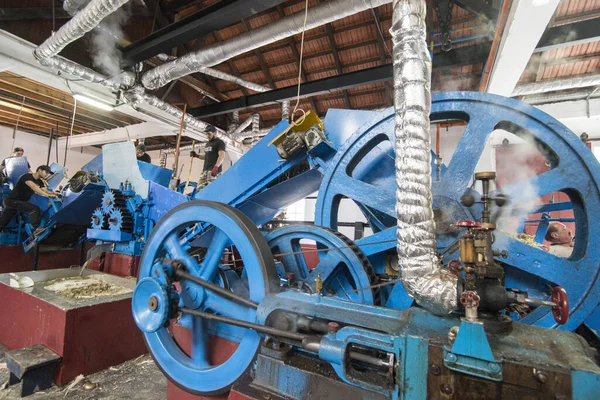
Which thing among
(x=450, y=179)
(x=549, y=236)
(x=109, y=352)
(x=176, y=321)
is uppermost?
(x=450, y=179)

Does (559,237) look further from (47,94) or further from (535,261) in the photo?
(47,94)

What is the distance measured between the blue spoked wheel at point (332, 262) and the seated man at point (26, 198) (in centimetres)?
445

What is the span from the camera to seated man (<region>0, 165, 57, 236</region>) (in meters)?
4.46

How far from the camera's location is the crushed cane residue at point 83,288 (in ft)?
8.85

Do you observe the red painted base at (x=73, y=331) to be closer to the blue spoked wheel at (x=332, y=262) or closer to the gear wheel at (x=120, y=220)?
the gear wheel at (x=120, y=220)

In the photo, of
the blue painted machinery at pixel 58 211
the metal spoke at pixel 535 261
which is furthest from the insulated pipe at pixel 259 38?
the metal spoke at pixel 535 261

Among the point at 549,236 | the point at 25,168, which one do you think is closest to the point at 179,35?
the point at 25,168

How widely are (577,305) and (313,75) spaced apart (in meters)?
6.95

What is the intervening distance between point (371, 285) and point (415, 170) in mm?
825

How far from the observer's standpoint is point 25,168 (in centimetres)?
494

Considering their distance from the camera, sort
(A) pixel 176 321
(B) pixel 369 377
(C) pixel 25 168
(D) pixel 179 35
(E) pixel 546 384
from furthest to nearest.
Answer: (C) pixel 25 168 → (D) pixel 179 35 → (A) pixel 176 321 → (B) pixel 369 377 → (E) pixel 546 384

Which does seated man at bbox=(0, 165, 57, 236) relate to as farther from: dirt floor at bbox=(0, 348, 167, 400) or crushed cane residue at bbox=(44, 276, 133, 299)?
dirt floor at bbox=(0, 348, 167, 400)

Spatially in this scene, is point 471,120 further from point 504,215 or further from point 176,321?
point 176,321

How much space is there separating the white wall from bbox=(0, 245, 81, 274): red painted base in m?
6.90
